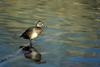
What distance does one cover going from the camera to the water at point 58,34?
51.5 feet

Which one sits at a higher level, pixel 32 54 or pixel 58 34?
pixel 32 54

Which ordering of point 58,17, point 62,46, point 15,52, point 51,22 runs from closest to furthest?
point 15,52, point 62,46, point 51,22, point 58,17

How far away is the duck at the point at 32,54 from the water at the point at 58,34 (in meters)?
0.30

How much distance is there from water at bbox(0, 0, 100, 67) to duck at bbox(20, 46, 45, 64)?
0.30 metres

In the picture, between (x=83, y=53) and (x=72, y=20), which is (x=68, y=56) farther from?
(x=72, y=20)

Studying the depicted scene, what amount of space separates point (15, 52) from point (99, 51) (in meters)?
3.85

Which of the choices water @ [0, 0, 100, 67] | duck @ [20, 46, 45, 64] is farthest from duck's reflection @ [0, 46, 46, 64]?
water @ [0, 0, 100, 67]

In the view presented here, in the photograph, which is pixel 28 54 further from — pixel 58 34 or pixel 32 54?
pixel 58 34

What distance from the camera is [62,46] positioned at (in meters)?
18.1

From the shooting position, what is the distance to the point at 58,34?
20969mm

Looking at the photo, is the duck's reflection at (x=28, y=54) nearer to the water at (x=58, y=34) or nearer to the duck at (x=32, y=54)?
the duck at (x=32, y=54)

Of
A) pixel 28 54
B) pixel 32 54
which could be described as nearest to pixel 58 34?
pixel 32 54

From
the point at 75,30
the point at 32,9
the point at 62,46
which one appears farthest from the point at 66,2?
the point at 62,46

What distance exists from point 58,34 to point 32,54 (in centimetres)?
490
